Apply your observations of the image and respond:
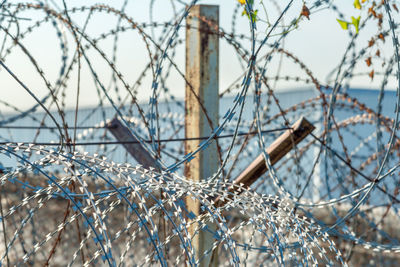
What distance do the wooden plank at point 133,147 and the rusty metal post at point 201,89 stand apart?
261 mm

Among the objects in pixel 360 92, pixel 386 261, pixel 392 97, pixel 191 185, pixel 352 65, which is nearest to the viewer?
pixel 191 185

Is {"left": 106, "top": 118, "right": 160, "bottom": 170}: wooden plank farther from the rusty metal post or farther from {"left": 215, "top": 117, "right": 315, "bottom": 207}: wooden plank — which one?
{"left": 215, "top": 117, "right": 315, "bottom": 207}: wooden plank

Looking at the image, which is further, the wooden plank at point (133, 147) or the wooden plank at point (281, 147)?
the wooden plank at point (133, 147)

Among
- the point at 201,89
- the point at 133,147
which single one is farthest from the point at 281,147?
the point at 133,147

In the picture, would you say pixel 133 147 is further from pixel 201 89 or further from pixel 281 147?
pixel 281 147

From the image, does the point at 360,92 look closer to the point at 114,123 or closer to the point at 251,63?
the point at 114,123

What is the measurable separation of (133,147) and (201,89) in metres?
0.62

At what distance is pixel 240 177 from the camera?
3.92 m

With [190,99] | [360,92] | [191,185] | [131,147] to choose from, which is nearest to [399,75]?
[191,185]

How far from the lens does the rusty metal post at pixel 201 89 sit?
414cm

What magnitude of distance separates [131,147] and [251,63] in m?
1.68

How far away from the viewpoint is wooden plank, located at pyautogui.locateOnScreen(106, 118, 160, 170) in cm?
427

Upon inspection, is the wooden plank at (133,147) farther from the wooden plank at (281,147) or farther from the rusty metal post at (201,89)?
the wooden plank at (281,147)

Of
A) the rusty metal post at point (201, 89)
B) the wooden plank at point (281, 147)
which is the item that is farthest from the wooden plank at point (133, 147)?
the wooden plank at point (281, 147)
